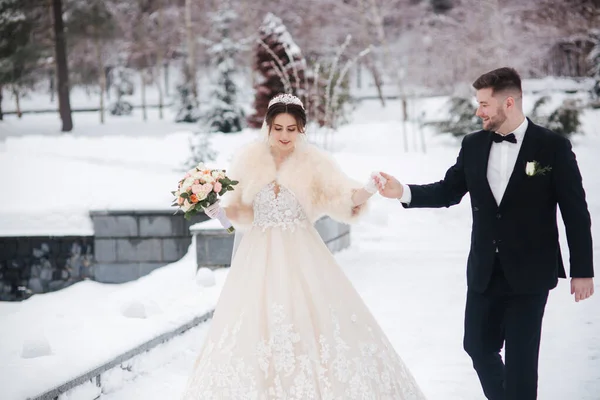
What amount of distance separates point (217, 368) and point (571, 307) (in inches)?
153

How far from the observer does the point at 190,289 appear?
6660 mm

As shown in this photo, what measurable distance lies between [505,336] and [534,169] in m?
Result: 0.79

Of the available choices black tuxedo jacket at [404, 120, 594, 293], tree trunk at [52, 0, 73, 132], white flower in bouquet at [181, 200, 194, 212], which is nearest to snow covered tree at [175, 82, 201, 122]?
tree trunk at [52, 0, 73, 132]

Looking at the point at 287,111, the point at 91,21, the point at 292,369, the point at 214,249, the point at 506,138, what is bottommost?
the point at 214,249

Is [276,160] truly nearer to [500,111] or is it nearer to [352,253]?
[500,111]

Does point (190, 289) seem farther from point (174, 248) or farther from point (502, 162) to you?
point (502, 162)

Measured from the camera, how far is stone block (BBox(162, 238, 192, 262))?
882 centimetres

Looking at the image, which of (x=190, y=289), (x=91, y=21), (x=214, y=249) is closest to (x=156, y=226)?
(x=214, y=249)

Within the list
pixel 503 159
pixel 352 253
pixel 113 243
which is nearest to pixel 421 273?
pixel 352 253

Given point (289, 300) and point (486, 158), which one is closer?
point (486, 158)

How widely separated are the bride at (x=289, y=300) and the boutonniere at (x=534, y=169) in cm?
79

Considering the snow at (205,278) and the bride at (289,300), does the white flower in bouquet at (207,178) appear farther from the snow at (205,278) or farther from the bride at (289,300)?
the snow at (205,278)

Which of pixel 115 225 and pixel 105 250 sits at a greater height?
pixel 115 225

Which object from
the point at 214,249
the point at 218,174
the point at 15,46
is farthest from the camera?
the point at 15,46
